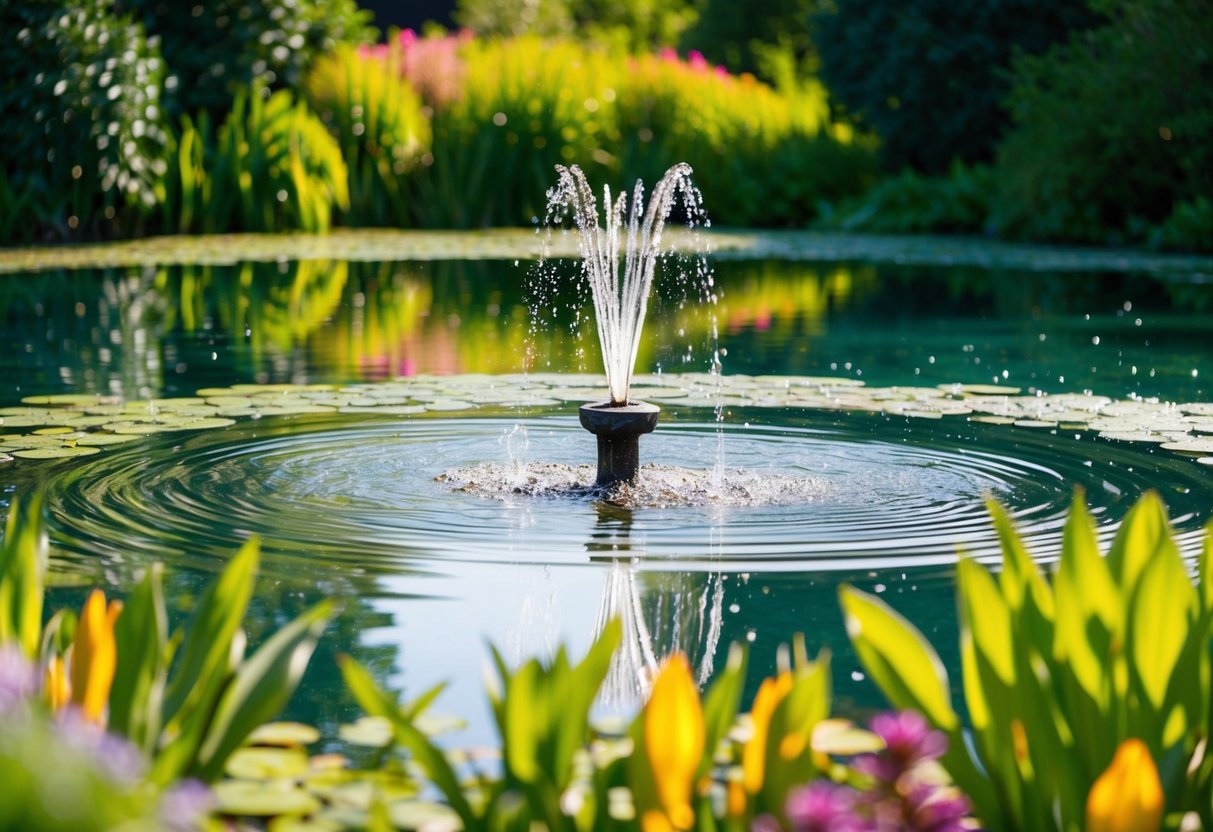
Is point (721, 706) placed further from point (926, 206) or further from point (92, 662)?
point (926, 206)

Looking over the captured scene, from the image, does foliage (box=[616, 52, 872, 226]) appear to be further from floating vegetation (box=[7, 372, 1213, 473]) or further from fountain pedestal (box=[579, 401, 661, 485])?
fountain pedestal (box=[579, 401, 661, 485])

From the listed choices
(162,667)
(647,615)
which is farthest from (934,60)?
(162,667)

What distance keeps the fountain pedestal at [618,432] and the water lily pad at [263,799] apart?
113 inches

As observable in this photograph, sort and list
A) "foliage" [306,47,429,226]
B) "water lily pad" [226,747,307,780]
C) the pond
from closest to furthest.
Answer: "water lily pad" [226,747,307,780] → the pond → "foliage" [306,47,429,226]

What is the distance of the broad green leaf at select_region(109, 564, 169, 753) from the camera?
2.37 metres

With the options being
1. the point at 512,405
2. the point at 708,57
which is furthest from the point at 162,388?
the point at 708,57

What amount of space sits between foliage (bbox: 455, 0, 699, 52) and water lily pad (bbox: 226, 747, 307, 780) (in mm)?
29413

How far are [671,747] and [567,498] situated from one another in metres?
3.51

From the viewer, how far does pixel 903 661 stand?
7.83 ft

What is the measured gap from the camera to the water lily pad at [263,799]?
8.61 ft

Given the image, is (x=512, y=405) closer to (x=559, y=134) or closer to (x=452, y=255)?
(x=452, y=255)

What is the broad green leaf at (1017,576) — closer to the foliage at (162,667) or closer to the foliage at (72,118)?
the foliage at (162,667)

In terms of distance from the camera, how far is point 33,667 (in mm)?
2473

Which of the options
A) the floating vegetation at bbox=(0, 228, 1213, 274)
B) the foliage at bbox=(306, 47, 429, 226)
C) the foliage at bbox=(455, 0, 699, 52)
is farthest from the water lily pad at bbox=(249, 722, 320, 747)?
the foliage at bbox=(455, 0, 699, 52)
